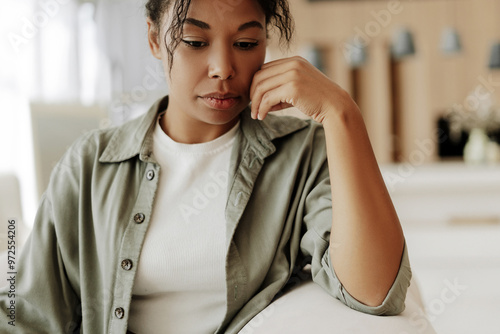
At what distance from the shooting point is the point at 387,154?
18.7ft

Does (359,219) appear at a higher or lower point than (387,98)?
higher

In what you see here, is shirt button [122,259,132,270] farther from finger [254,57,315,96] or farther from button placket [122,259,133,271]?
finger [254,57,315,96]

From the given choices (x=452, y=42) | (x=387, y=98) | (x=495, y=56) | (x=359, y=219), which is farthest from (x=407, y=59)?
→ (x=359, y=219)

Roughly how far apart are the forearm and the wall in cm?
454

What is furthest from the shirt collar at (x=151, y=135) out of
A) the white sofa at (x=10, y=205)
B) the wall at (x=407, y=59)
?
the wall at (x=407, y=59)

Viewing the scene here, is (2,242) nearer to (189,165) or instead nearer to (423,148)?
(189,165)

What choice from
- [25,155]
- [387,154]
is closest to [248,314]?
[25,155]

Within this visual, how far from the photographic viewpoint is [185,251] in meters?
0.94

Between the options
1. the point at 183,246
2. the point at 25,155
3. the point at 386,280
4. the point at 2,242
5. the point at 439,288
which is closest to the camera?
the point at 386,280

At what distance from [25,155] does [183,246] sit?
2.53 feet

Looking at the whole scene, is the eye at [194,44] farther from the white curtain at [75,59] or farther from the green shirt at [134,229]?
the white curtain at [75,59]

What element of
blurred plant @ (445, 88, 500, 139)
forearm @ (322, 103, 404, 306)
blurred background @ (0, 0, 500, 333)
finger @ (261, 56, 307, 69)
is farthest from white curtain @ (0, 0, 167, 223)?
blurred plant @ (445, 88, 500, 139)

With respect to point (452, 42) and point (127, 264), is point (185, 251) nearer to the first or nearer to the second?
point (127, 264)

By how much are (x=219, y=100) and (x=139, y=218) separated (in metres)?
0.26
